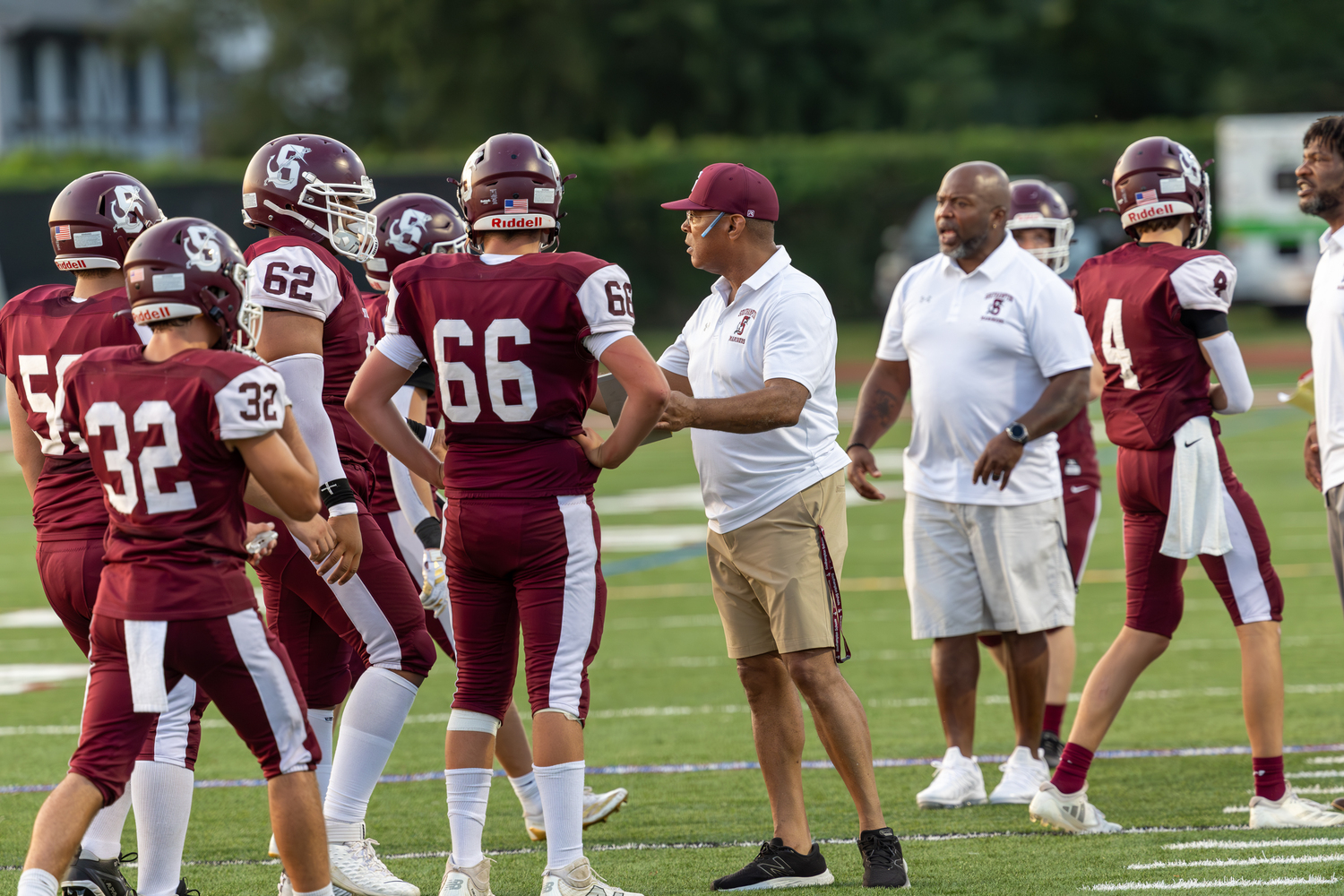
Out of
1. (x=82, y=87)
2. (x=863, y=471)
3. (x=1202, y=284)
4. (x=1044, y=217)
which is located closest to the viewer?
(x=1202, y=284)

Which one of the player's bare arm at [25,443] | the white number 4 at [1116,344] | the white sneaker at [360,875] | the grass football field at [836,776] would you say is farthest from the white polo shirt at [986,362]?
the player's bare arm at [25,443]

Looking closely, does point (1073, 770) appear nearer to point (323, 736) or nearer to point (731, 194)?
point (731, 194)

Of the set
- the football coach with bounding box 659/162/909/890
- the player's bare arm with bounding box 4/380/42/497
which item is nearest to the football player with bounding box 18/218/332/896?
the player's bare arm with bounding box 4/380/42/497

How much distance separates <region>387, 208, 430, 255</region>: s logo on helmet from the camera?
6.29 m

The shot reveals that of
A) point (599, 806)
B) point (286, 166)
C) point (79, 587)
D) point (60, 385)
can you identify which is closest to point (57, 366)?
point (60, 385)

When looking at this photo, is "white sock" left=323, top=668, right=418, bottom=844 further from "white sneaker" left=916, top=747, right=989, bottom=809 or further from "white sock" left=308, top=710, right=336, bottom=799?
"white sneaker" left=916, top=747, right=989, bottom=809

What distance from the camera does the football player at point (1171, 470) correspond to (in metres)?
5.67

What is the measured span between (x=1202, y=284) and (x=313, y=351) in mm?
2916

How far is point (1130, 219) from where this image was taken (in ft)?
19.5

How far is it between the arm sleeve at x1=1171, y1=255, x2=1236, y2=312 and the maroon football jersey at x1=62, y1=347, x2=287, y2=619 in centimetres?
311

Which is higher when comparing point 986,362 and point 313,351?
point 313,351

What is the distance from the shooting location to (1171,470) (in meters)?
5.77

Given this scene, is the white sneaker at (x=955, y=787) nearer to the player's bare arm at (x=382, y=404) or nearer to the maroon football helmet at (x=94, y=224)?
the player's bare arm at (x=382, y=404)

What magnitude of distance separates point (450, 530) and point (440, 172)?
22753mm
